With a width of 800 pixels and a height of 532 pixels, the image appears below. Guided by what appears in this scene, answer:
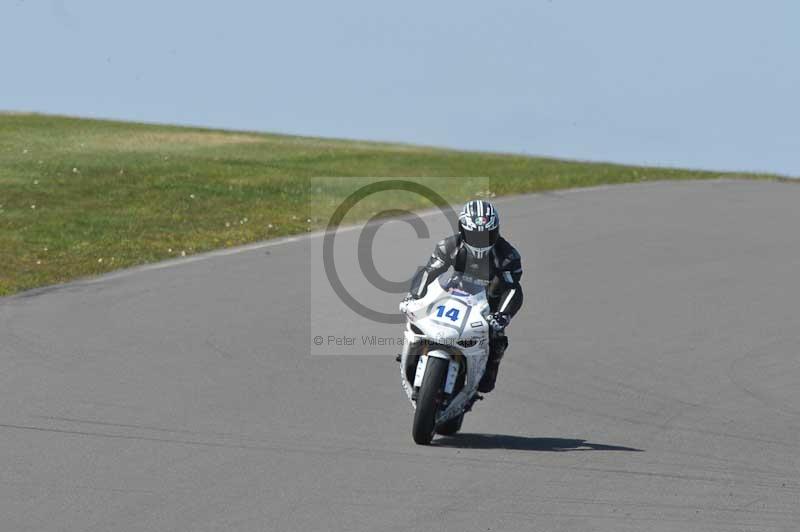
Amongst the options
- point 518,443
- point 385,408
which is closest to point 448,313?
point 518,443

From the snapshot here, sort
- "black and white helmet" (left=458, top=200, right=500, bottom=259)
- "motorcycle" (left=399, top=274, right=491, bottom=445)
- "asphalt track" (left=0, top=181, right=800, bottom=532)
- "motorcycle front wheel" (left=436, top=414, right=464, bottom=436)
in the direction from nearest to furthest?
"asphalt track" (left=0, top=181, right=800, bottom=532) → "motorcycle" (left=399, top=274, right=491, bottom=445) → "black and white helmet" (left=458, top=200, right=500, bottom=259) → "motorcycle front wheel" (left=436, top=414, right=464, bottom=436)

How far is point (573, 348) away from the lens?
609 inches

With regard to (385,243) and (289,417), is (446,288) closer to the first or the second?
(289,417)

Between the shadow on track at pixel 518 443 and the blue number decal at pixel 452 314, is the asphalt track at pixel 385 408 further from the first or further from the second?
the blue number decal at pixel 452 314

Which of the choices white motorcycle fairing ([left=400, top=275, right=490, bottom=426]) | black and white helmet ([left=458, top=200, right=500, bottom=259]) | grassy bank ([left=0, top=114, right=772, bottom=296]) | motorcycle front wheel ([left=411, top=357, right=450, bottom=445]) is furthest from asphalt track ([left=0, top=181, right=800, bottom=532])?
grassy bank ([left=0, top=114, right=772, bottom=296])

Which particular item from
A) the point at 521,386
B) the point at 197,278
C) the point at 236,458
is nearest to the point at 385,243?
the point at 197,278

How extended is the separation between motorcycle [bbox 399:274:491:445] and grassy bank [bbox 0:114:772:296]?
8.61 meters

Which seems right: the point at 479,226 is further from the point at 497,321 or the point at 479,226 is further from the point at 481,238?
the point at 497,321

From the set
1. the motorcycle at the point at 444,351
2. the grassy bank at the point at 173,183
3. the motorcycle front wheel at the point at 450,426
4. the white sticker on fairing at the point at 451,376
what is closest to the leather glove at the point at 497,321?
the motorcycle at the point at 444,351

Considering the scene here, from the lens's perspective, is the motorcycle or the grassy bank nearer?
the motorcycle

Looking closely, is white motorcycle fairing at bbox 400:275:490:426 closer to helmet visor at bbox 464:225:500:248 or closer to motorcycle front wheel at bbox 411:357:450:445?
motorcycle front wheel at bbox 411:357:450:445

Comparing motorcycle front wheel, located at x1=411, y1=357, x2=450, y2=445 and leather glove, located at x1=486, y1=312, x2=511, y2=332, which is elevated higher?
leather glove, located at x1=486, y1=312, x2=511, y2=332

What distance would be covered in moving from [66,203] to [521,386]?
1509 centimetres

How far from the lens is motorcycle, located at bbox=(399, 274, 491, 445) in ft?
36.1
